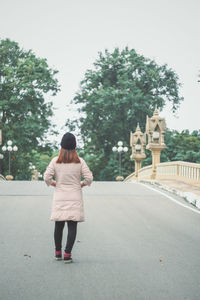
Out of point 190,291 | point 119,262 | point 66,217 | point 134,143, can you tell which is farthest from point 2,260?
point 134,143

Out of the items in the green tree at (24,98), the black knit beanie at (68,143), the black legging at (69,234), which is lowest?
the black legging at (69,234)

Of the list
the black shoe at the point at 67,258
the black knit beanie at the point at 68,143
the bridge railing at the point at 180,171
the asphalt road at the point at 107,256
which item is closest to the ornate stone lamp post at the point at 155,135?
the bridge railing at the point at 180,171

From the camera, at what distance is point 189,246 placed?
7.42m

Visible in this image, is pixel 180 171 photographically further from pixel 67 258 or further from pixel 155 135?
pixel 67 258

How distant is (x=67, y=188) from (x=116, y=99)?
3874 cm

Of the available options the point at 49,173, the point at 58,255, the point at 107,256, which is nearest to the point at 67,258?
the point at 58,255

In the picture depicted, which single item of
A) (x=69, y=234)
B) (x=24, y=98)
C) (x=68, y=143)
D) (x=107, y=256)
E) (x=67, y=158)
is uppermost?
(x=24, y=98)

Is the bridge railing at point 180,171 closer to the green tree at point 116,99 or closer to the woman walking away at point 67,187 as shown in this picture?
the woman walking away at point 67,187

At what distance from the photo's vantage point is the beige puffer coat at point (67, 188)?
627 cm

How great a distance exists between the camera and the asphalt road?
4.94 m

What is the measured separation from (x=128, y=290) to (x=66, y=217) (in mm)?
1579

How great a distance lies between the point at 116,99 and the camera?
4469 cm

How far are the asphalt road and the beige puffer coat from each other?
0.68 metres

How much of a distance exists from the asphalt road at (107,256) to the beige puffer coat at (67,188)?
0.68 m
